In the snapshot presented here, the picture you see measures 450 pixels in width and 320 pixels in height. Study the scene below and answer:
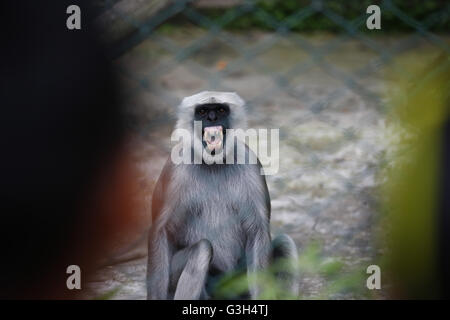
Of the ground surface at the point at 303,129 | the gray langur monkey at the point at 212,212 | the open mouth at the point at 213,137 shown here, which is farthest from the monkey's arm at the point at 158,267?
the open mouth at the point at 213,137

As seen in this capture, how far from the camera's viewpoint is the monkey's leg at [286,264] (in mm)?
1908

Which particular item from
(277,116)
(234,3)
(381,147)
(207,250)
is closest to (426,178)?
(207,250)

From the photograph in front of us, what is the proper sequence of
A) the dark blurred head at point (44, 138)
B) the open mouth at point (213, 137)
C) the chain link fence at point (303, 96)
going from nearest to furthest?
the dark blurred head at point (44, 138) → the open mouth at point (213, 137) → the chain link fence at point (303, 96)

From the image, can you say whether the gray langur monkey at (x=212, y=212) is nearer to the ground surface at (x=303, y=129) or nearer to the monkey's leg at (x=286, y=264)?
the monkey's leg at (x=286, y=264)

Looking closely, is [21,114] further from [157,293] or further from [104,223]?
[157,293]

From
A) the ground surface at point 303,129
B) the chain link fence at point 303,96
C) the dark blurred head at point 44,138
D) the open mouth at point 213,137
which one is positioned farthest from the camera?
the ground surface at point 303,129

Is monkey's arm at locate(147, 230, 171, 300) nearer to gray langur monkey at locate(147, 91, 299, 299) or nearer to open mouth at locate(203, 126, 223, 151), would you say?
gray langur monkey at locate(147, 91, 299, 299)

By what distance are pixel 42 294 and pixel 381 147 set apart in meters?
1.27

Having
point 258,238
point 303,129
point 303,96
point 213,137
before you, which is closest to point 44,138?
point 213,137

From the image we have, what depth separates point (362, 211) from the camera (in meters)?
2.53

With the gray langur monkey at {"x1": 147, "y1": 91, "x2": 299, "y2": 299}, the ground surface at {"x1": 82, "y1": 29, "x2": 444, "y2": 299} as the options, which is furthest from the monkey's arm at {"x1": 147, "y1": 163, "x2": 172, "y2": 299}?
the ground surface at {"x1": 82, "y1": 29, "x2": 444, "y2": 299}

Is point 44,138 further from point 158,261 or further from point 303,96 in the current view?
point 303,96

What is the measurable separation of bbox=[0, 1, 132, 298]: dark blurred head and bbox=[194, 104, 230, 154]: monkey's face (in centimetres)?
24

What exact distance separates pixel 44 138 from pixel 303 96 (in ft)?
5.80
